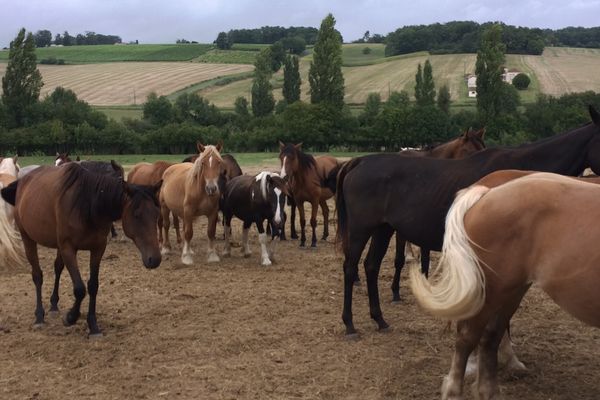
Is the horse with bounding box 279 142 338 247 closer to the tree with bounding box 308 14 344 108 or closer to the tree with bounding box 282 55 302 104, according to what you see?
the tree with bounding box 308 14 344 108

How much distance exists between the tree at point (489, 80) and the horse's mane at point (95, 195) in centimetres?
3889

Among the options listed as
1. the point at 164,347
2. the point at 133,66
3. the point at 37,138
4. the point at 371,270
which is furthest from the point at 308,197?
the point at 133,66

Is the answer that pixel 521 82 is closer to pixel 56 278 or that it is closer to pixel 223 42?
pixel 223 42

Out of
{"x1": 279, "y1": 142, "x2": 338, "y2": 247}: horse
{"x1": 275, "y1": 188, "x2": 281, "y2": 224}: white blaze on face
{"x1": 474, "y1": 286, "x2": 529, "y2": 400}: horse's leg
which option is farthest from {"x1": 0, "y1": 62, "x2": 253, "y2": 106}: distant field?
{"x1": 474, "y1": 286, "x2": 529, "y2": 400}: horse's leg

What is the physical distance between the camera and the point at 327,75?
4862 cm

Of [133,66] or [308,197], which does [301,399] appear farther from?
[133,66]

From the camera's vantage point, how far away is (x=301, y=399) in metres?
4.77

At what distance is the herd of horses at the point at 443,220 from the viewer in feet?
12.4

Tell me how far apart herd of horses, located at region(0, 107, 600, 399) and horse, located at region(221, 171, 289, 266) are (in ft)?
0.10

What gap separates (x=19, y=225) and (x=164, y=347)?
98.1 inches

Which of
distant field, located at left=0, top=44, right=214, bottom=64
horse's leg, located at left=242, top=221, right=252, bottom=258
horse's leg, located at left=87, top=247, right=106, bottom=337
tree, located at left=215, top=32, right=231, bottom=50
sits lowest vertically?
horse's leg, located at left=242, top=221, right=252, bottom=258

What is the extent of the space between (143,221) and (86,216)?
668 millimetres

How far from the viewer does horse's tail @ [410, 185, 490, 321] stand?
3.95 m

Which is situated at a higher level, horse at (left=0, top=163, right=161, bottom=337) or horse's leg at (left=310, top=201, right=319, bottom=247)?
horse at (left=0, top=163, right=161, bottom=337)
